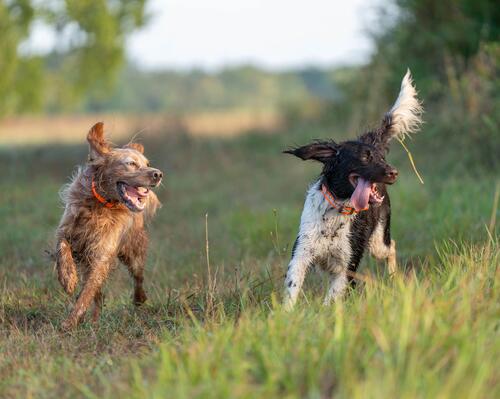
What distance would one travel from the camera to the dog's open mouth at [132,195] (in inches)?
224

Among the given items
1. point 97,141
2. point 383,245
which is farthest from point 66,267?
point 383,245

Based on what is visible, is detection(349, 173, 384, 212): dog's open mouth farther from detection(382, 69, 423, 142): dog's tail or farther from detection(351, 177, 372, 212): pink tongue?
detection(382, 69, 423, 142): dog's tail

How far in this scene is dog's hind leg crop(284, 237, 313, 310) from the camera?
17.9ft

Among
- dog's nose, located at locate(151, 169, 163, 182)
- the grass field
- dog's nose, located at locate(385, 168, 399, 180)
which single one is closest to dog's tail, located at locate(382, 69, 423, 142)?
the grass field

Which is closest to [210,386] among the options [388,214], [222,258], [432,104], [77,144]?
[388,214]

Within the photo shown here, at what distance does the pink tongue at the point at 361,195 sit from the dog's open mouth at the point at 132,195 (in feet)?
5.14

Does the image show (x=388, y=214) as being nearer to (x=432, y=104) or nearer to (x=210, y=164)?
(x=432, y=104)

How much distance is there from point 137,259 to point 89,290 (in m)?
0.83

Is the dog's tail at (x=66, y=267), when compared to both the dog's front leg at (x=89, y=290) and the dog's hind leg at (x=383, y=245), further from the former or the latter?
the dog's hind leg at (x=383, y=245)

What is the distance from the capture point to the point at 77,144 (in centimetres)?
1936

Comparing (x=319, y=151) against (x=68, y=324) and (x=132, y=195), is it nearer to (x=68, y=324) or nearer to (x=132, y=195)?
(x=132, y=195)

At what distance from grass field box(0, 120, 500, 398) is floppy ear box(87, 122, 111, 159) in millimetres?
1185

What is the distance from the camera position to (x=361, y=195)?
5.50 metres

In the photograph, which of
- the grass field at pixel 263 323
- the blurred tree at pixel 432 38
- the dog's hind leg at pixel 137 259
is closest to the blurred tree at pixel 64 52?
the blurred tree at pixel 432 38
